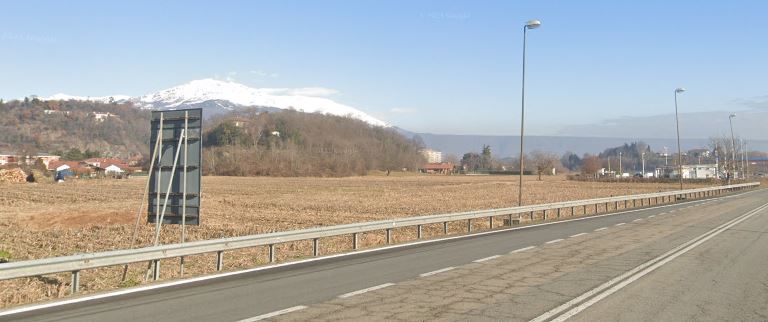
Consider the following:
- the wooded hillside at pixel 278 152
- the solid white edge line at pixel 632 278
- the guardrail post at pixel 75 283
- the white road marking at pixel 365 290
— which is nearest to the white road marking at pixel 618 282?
the solid white edge line at pixel 632 278

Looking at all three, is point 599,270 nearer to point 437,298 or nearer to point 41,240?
point 437,298

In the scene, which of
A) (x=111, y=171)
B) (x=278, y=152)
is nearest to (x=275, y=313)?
(x=111, y=171)

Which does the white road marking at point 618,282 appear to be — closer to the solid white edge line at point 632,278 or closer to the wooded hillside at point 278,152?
the solid white edge line at point 632,278

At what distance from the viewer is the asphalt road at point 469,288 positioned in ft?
24.6

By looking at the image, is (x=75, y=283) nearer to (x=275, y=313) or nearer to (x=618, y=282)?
(x=275, y=313)

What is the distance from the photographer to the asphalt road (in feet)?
24.6

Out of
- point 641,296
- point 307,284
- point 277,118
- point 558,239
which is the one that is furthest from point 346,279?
point 277,118

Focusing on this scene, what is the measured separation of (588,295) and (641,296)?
727 millimetres

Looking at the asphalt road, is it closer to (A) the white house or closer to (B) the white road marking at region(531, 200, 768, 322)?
(B) the white road marking at region(531, 200, 768, 322)

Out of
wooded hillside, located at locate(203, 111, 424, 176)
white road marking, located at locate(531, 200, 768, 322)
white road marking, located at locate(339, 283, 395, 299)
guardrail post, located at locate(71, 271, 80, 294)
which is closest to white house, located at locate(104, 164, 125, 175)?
wooded hillside, located at locate(203, 111, 424, 176)

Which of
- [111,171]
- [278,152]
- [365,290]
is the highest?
[278,152]

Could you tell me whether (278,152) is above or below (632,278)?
above

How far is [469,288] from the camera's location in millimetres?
9203

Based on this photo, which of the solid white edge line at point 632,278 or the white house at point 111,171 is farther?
the white house at point 111,171
